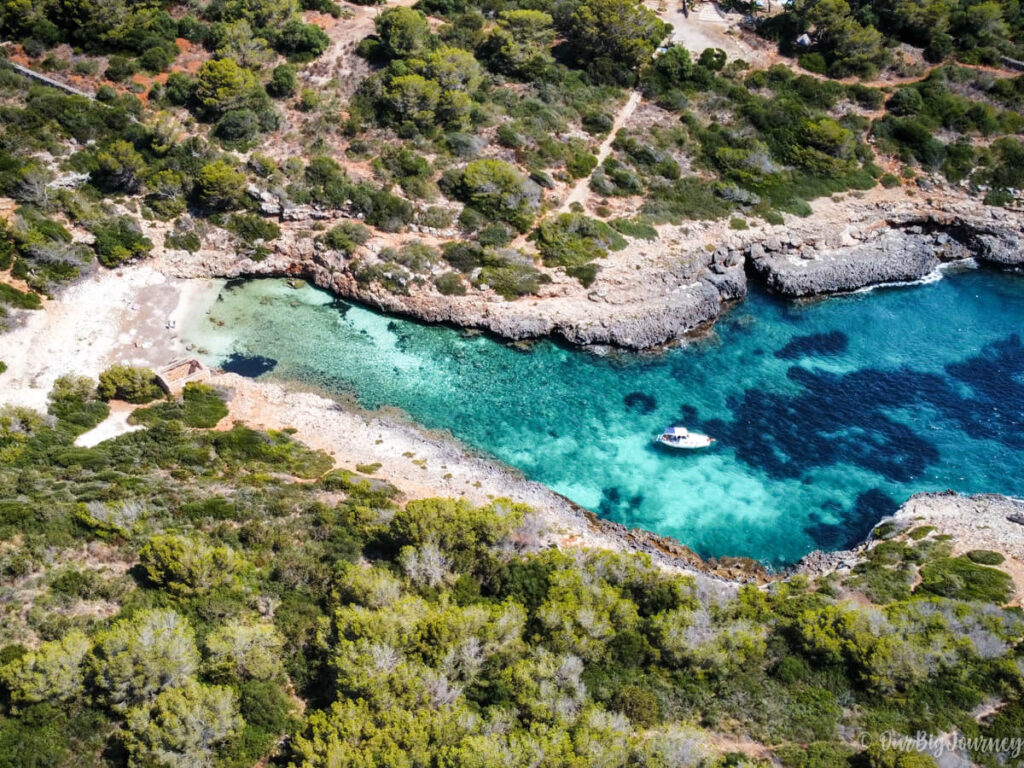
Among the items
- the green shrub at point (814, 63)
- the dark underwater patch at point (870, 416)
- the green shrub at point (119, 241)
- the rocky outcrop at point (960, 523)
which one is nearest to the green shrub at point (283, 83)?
the green shrub at point (119, 241)

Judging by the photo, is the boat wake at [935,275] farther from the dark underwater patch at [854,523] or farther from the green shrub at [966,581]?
the green shrub at [966,581]

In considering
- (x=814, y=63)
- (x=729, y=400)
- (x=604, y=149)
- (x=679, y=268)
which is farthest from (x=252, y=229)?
(x=814, y=63)

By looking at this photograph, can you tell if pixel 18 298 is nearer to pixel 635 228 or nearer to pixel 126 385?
pixel 126 385

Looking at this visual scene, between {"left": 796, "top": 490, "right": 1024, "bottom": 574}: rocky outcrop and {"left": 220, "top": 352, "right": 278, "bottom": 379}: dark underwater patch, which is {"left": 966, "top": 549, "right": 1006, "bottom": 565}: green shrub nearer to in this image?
{"left": 796, "top": 490, "right": 1024, "bottom": 574}: rocky outcrop

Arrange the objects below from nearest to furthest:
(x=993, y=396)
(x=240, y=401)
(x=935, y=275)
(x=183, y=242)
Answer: (x=240, y=401) → (x=993, y=396) → (x=183, y=242) → (x=935, y=275)

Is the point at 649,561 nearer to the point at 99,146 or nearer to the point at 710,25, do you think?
the point at 99,146

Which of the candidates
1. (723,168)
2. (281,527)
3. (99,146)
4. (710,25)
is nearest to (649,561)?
(281,527)
